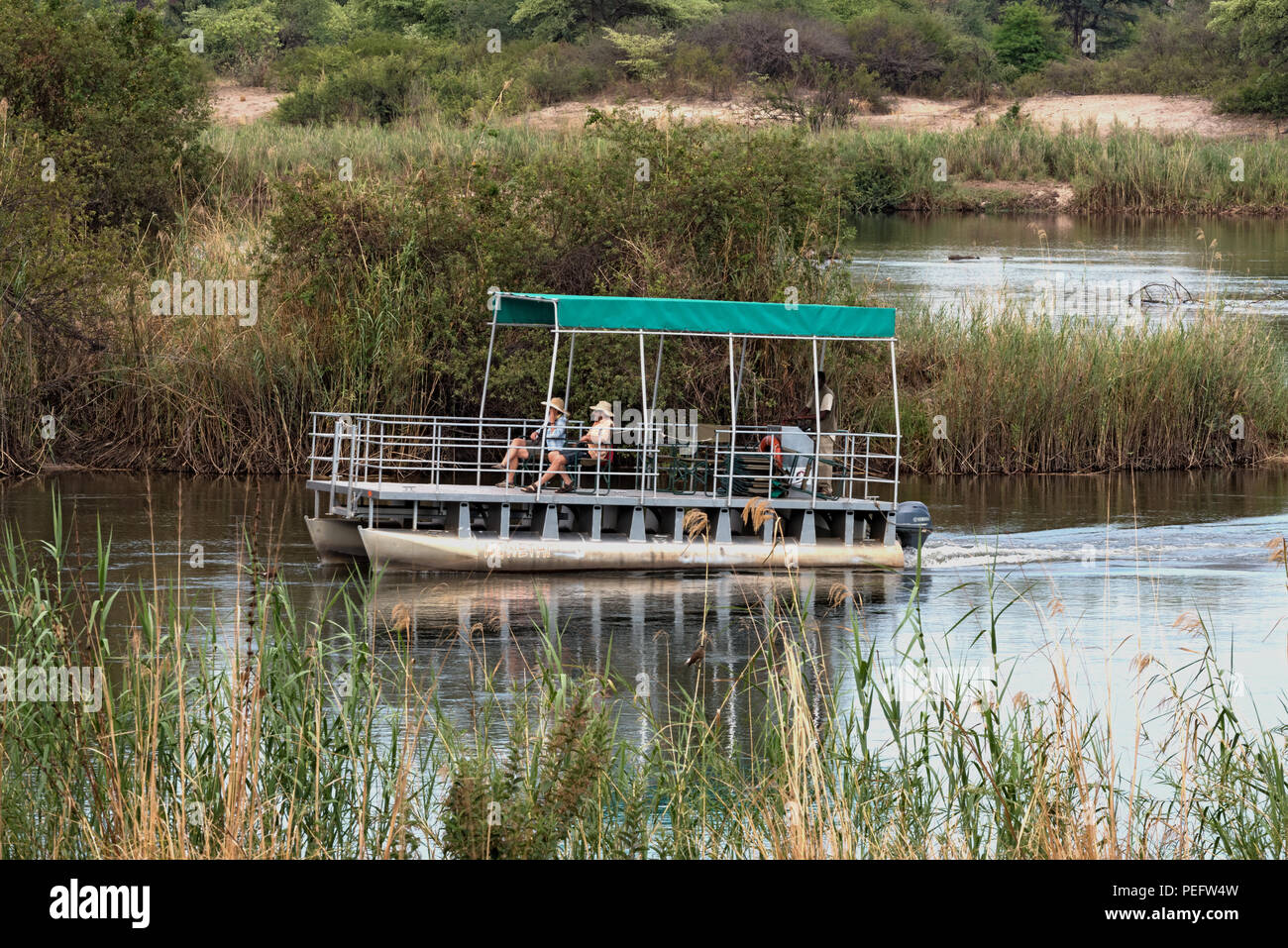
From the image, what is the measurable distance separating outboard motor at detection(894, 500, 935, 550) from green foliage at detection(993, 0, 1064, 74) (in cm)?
6401

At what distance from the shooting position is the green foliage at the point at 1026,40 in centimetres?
8025

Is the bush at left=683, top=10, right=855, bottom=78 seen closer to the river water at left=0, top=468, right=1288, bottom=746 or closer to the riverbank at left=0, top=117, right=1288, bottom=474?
the riverbank at left=0, top=117, right=1288, bottom=474

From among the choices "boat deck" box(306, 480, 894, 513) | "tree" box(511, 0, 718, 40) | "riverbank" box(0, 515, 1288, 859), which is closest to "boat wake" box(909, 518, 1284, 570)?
"boat deck" box(306, 480, 894, 513)

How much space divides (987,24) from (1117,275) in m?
54.2

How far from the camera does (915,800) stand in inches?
327

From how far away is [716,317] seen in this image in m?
17.5

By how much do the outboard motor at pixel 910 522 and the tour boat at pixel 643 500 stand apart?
0.02 m

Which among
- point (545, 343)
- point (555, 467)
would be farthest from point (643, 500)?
point (545, 343)

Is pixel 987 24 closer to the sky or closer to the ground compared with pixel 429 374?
closer to the sky

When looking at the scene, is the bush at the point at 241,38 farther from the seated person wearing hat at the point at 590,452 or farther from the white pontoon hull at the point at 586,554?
the white pontoon hull at the point at 586,554

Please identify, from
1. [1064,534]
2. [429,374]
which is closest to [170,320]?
[429,374]

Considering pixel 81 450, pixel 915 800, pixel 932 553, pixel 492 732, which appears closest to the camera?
pixel 915 800

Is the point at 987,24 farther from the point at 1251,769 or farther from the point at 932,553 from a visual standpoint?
the point at 1251,769

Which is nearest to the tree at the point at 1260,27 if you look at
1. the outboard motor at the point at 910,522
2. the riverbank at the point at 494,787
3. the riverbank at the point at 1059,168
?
the riverbank at the point at 1059,168
